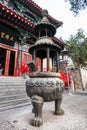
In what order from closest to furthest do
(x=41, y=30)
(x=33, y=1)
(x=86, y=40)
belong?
(x=41, y=30)
(x=33, y=1)
(x=86, y=40)

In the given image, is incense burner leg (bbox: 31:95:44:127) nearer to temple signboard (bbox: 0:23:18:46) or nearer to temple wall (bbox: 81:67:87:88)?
temple signboard (bbox: 0:23:18:46)

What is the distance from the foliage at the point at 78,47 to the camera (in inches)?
749

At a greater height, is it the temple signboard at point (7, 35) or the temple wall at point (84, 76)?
the temple signboard at point (7, 35)

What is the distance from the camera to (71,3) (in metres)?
6.02

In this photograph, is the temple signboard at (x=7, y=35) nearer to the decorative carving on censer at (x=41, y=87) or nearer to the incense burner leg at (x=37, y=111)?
the decorative carving on censer at (x=41, y=87)

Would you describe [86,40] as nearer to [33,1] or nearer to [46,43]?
[33,1]

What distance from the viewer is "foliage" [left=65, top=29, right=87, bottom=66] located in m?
19.0

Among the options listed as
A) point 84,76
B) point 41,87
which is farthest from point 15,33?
point 84,76

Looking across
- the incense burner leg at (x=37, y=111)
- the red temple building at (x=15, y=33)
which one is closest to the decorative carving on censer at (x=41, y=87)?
the incense burner leg at (x=37, y=111)

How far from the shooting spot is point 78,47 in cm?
1984

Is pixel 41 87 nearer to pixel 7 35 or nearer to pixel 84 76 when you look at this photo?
pixel 7 35

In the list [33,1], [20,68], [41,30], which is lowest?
[20,68]

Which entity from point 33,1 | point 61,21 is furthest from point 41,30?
point 61,21

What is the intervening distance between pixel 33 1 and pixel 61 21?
4259mm
